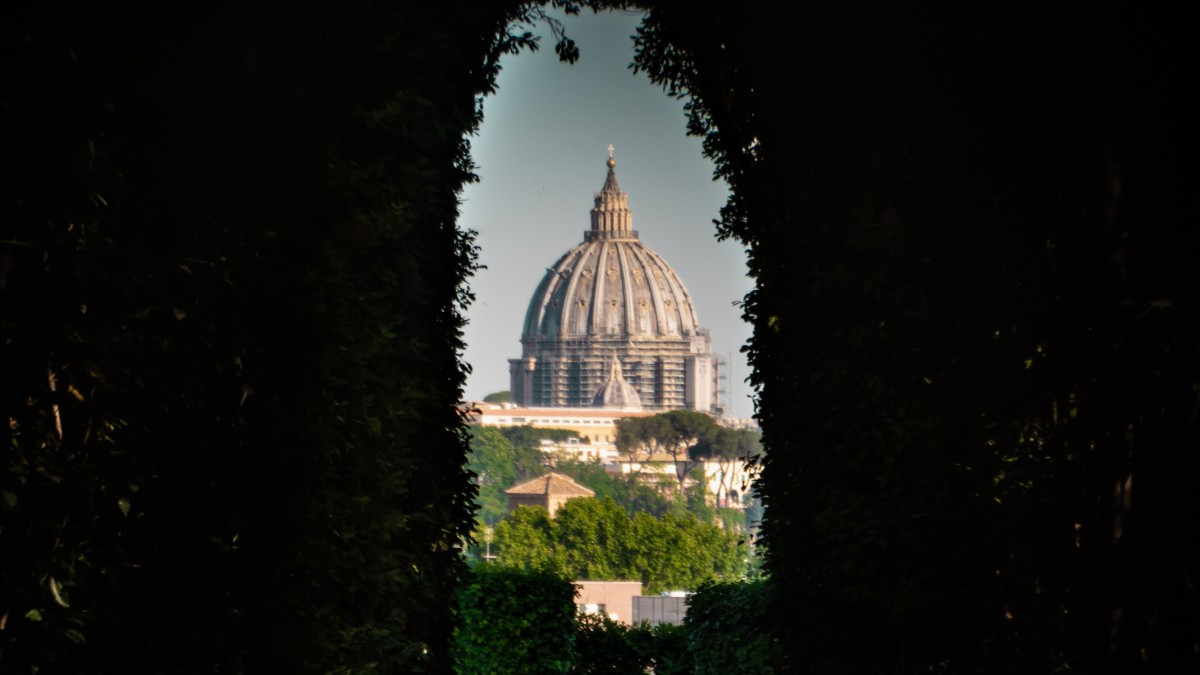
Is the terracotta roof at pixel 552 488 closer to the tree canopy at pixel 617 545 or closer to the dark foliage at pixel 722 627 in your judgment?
the tree canopy at pixel 617 545

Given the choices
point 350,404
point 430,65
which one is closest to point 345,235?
point 350,404

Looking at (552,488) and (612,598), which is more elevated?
(552,488)

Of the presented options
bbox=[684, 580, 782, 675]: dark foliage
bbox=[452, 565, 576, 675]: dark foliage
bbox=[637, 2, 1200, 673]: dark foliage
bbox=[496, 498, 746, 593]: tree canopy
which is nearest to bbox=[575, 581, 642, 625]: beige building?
bbox=[496, 498, 746, 593]: tree canopy

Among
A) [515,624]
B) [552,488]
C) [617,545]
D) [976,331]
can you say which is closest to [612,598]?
[617,545]

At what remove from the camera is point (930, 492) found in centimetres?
884

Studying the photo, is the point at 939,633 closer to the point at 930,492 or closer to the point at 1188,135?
the point at 930,492

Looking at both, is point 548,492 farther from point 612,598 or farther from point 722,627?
point 722,627

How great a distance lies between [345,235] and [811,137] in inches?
125

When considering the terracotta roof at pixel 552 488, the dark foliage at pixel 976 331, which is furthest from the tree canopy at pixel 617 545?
the dark foliage at pixel 976 331

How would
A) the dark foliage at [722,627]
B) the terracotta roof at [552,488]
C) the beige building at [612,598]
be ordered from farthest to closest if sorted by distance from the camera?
the terracotta roof at [552,488]
the beige building at [612,598]
the dark foliage at [722,627]

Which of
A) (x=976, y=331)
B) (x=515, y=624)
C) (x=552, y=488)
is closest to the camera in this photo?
(x=976, y=331)

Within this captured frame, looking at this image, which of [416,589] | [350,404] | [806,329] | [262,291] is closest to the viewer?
[262,291]

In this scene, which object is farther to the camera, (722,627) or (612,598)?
(612,598)

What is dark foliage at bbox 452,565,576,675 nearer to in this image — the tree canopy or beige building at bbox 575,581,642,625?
beige building at bbox 575,581,642,625
